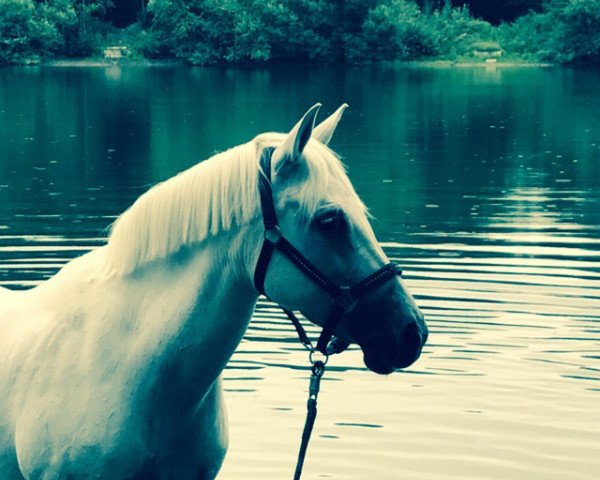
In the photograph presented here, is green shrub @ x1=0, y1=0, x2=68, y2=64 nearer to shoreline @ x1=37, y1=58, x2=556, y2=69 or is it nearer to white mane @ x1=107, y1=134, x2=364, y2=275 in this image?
shoreline @ x1=37, y1=58, x2=556, y2=69

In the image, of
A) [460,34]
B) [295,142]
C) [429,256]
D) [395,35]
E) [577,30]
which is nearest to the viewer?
[295,142]

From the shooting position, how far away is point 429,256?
514 inches

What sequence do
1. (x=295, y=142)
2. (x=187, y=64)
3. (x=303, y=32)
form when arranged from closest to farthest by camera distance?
1. (x=295, y=142)
2. (x=303, y=32)
3. (x=187, y=64)

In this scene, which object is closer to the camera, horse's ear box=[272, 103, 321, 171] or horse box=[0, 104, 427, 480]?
horse's ear box=[272, 103, 321, 171]

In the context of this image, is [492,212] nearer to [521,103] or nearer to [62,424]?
[62,424]

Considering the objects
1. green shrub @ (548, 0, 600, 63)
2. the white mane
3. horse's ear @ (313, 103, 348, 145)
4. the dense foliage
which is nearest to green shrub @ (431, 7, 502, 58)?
the dense foliage

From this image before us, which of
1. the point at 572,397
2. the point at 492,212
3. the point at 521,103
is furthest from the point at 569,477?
the point at 521,103

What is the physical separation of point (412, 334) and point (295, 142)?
606 mm

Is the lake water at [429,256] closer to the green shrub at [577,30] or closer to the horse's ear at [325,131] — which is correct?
the horse's ear at [325,131]

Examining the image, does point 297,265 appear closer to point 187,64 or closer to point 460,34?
point 460,34

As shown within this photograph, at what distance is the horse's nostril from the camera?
3229mm

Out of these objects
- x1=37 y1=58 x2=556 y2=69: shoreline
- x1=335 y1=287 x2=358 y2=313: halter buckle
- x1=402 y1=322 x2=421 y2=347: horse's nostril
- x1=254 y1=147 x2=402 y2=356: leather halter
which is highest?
x1=254 y1=147 x2=402 y2=356: leather halter

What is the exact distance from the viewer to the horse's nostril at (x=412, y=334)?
323 cm

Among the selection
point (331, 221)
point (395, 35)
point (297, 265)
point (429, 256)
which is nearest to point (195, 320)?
point (297, 265)
